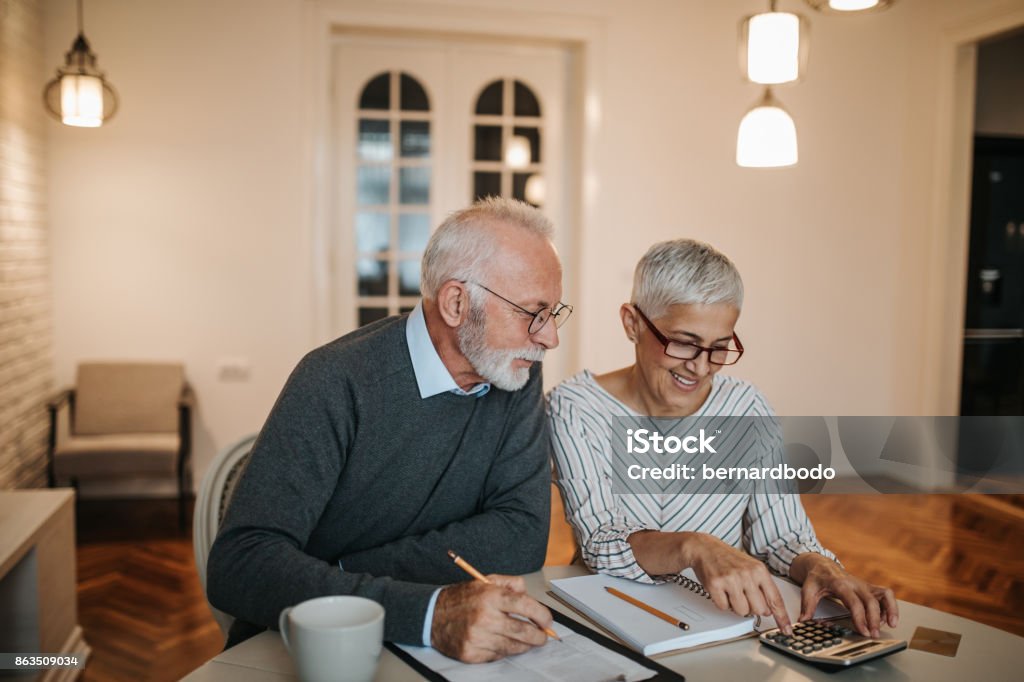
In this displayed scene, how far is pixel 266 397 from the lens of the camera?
16.3 ft

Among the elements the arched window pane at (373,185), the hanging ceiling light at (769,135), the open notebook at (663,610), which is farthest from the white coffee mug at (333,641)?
the arched window pane at (373,185)

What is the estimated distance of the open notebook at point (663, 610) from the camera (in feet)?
4.00

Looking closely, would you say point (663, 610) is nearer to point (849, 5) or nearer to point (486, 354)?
point (486, 354)

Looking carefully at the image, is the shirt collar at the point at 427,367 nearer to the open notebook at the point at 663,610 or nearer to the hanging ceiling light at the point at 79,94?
the open notebook at the point at 663,610

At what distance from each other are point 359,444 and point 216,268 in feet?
12.1

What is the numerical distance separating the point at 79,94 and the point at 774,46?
3.27 metres

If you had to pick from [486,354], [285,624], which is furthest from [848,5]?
[285,624]

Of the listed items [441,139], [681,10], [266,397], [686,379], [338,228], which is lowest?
[266,397]

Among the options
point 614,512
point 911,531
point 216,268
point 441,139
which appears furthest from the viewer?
point 441,139

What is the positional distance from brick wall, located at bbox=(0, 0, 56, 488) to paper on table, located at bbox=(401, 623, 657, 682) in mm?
3639

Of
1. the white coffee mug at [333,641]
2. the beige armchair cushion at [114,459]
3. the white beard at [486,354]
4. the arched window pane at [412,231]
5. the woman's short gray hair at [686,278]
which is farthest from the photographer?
the arched window pane at [412,231]

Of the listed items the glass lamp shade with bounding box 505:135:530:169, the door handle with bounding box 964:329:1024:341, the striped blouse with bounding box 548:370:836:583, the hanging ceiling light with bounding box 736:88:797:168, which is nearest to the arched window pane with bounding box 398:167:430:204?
the glass lamp shade with bounding box 505:135:530:169

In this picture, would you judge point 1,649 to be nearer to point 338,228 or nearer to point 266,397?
point 266,397

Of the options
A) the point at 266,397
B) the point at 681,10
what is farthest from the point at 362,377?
the point at 681,10
